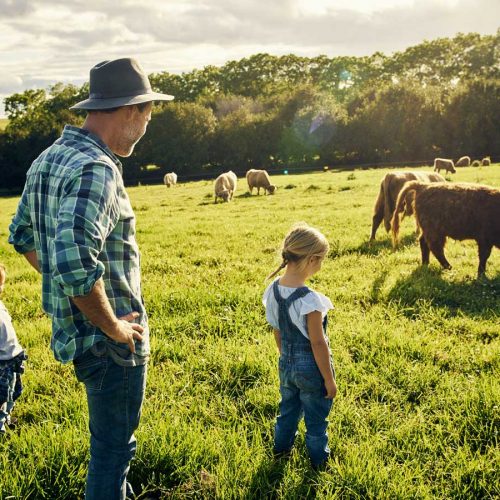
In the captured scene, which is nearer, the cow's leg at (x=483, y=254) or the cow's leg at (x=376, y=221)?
the cow's leg at (x=483, y=254)

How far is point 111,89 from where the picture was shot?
255 cm

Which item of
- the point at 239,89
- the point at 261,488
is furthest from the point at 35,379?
the point at 239,89

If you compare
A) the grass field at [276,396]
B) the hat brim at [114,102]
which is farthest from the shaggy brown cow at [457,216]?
the hat brim at [114,102]

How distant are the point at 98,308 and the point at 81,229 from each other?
39 cm

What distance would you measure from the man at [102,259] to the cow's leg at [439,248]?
7146mm

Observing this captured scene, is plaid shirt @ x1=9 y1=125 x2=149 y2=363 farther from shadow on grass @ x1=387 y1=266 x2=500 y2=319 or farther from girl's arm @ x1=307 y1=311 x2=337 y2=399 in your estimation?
shadow on grass @ x1=387 y1=266 x2=500 y2=319

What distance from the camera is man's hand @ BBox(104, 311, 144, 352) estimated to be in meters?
2.36

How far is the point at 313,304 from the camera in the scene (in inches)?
122

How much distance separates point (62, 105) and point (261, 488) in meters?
79.4

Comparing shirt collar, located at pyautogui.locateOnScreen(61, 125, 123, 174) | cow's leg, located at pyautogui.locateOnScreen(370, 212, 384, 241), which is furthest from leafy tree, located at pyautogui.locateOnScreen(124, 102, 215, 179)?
shirt collar, located at pyautogui.locateOnScreen(61, 125, 123, 174)

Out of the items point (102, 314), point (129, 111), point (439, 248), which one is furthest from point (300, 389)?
point (439, 248)

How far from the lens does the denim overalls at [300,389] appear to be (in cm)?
324

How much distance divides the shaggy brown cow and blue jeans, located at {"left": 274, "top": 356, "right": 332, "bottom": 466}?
19.7ft

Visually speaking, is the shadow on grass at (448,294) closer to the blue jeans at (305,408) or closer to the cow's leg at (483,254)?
the cow's leg at (483,254)
